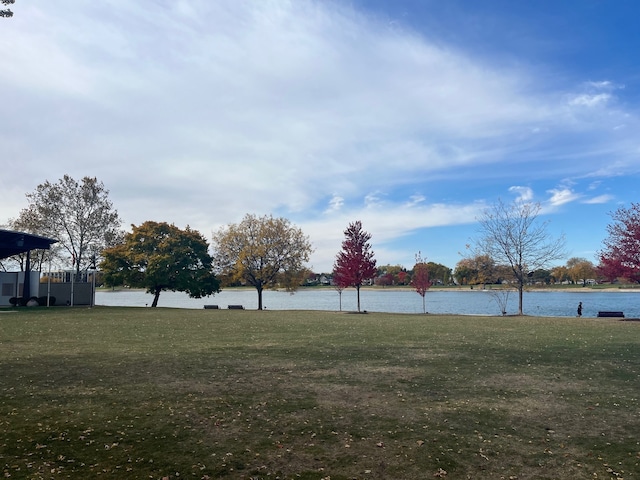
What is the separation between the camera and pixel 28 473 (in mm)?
5074

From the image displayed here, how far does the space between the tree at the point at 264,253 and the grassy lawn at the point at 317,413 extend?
101ft

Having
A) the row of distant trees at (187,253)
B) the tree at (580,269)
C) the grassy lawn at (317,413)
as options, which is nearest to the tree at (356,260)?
the row of distant trees at (187,253)

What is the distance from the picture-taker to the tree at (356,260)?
39250mm

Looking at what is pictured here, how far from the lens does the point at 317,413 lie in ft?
24.0

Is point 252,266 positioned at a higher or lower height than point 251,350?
higher

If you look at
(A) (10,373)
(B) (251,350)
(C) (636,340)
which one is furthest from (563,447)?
(C) (636,340)

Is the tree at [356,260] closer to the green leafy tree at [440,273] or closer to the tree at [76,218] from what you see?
the tree at [76,218]

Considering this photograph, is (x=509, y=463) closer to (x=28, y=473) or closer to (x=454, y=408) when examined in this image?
(x=454, y=408)

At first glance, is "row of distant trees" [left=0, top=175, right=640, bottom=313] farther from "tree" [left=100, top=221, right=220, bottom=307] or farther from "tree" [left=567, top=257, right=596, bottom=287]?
"tree" [left=567, top=257, right=596, bottom=287]

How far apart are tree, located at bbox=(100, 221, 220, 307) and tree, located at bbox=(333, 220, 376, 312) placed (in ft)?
39.4

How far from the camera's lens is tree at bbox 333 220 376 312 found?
39.2m

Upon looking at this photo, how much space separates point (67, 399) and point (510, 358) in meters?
10.5

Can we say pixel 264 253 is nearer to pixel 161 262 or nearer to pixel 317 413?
pixel 161 262

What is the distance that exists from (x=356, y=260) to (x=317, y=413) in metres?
32.2
